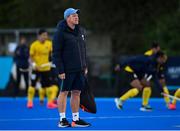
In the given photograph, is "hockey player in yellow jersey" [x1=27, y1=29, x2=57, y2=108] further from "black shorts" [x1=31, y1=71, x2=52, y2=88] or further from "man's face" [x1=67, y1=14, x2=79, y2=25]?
"man's face" [x1=67, y1=14, x2=79, y2=25]

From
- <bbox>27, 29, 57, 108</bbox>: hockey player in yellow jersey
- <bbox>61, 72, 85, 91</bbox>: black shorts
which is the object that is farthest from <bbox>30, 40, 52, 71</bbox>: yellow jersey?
<bbox>61, 72, 85, 91</bbox>: black shorts

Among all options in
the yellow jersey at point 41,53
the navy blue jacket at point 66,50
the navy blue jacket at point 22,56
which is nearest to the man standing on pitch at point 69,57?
the navy blue jacket at point 66,50

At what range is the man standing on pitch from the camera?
39.1ft

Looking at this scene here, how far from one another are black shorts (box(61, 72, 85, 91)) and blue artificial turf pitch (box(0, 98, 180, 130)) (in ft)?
2.44

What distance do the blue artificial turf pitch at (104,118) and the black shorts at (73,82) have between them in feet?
2.44

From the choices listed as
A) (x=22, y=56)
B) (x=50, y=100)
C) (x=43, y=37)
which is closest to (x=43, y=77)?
(x=50, y=100)

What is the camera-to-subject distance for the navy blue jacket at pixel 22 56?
20.7 metres

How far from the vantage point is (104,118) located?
1393 centimetres

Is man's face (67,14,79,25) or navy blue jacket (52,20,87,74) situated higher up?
man's face (67,14,79,25)

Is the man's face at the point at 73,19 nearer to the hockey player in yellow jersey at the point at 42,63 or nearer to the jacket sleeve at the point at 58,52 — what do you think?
the jacket sleeve at the point at 58,52

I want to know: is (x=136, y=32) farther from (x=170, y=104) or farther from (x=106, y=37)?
(x=170, y=104)

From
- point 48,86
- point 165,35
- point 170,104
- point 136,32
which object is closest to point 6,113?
point 48,86

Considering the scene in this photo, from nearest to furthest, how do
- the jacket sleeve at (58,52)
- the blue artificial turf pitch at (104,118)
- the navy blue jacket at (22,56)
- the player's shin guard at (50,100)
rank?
1. the jacket sleeve at (58,52)
2. the blue artificial turf pitch at (104,118)
3. the player's shin guard at (50,100)
4. the navy blue jacket at (22,56)

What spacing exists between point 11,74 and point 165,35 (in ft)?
24.8
